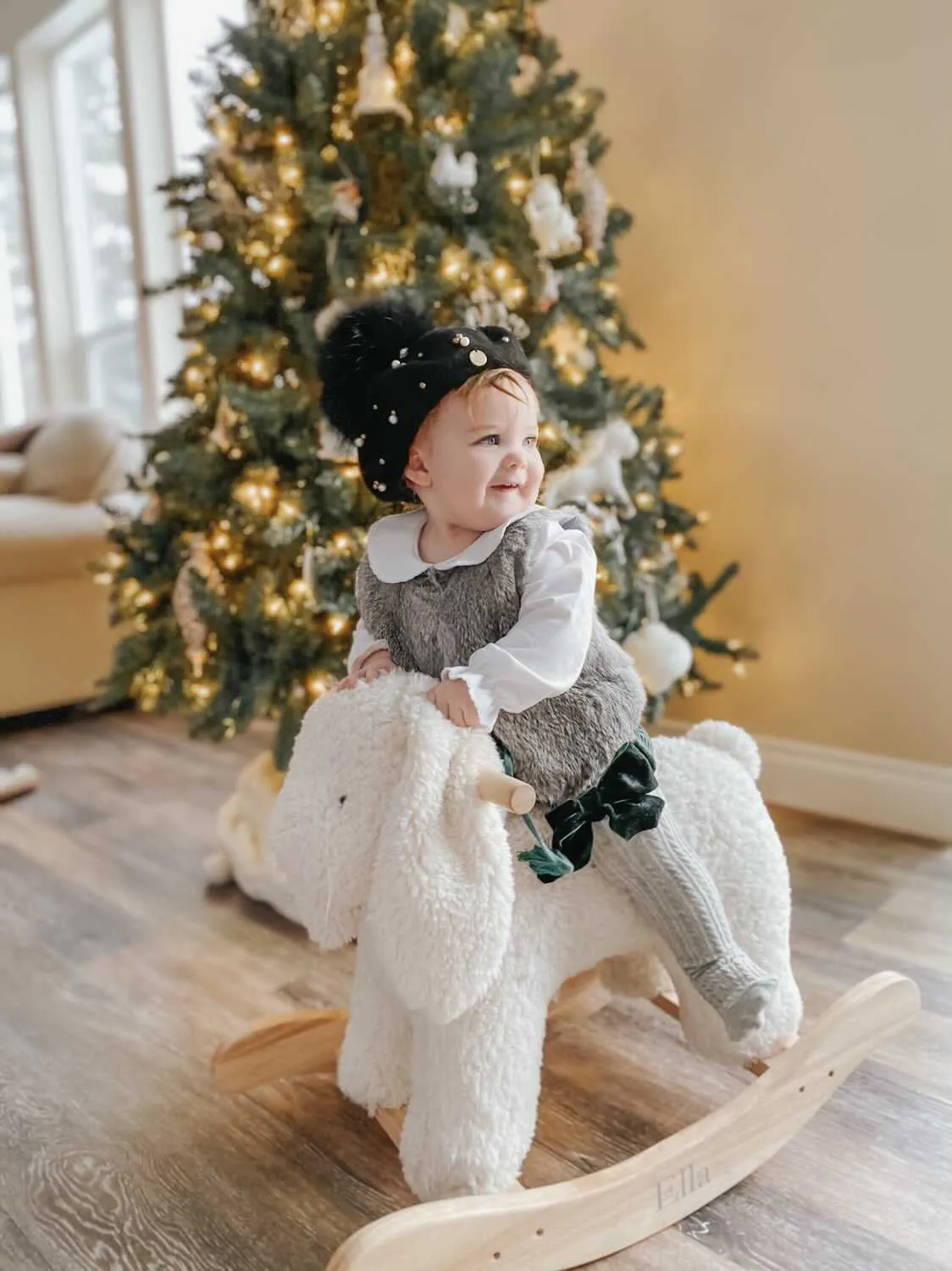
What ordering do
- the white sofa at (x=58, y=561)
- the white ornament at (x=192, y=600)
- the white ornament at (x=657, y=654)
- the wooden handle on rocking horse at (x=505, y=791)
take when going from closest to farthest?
1. the wooden handle on rocking horse at (x=505, y=791)
2. the white ornament at (x=192, y=600)
3. the white ornament at (x=657, y=654)
4. the white sofa at (x=58, y=561)

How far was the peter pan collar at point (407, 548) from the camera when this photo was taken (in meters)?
0.99

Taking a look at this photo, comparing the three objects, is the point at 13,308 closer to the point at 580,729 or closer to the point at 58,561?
the point at 58,561

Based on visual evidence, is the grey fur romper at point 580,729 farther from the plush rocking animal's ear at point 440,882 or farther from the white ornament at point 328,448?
the white ornament at point 328,448

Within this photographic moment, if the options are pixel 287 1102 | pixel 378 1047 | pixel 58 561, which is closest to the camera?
pixel 378 1047

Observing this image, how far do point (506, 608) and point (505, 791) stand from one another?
20 centimetres

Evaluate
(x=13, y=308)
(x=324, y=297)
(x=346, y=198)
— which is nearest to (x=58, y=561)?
(x=324, y=297)

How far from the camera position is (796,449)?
208 cm

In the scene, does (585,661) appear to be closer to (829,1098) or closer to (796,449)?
(829,1098)

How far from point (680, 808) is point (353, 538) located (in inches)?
30.9

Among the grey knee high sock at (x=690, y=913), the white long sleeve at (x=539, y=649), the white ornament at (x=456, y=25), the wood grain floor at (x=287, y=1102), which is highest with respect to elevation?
the white ornament at (x=456, y=25)

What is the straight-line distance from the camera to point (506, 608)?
0.97 m

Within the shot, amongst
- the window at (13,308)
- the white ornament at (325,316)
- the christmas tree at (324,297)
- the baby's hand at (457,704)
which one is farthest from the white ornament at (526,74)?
the window at (13,308)

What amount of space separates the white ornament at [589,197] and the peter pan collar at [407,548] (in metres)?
1.05

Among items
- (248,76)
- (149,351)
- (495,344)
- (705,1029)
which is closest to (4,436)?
(149,351)
